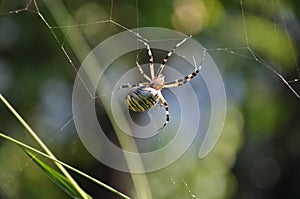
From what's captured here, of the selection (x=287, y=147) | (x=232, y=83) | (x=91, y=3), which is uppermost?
(x=91, y=3)

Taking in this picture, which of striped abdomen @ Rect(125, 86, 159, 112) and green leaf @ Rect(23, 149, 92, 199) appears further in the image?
striped abdomen @ Rect(125, 86, 159, 112)

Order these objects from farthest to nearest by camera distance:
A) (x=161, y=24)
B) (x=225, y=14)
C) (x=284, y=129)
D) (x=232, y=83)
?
(x=284, y=129)
(x=232, y=83)
(x=225, y=14)
(x=161, y=24)

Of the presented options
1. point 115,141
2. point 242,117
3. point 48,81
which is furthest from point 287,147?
point 48,81

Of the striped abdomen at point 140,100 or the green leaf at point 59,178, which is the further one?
the striped abdomen at point 140,100

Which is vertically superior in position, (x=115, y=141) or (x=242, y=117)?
(x=115, y=141)

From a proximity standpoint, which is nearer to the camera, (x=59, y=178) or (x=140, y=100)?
(x=59, y=178)

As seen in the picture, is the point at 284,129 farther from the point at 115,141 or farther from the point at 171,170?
the point at 115,141

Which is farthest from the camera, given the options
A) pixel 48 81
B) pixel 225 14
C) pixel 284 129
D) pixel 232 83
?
pixel 284 129

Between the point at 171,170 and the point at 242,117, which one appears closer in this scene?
the point at 171,170

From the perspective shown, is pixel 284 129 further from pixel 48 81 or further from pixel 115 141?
pixel 48 81

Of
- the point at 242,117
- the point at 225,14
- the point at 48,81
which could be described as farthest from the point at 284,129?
the point at 48,81
